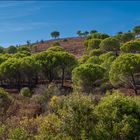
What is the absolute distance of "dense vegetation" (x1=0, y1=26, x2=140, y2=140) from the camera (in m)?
31.8

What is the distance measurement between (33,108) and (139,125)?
31.2m

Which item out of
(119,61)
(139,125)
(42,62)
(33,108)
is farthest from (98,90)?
(139,125)

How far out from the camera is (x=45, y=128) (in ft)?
106

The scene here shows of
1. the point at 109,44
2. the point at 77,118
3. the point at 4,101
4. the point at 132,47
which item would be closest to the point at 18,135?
the point at 77,118

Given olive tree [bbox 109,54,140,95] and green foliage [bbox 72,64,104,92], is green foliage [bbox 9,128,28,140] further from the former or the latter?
green foliage [bbox 72,64,104,92]

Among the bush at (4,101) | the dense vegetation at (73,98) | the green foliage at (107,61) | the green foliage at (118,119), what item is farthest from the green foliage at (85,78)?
the green foliage at (118,119)

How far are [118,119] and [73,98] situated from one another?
192 inches

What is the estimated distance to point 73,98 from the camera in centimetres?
3159

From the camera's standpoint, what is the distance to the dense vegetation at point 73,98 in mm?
31781

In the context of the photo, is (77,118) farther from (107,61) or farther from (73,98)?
(107,61)

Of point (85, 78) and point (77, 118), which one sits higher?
point (85, 78)

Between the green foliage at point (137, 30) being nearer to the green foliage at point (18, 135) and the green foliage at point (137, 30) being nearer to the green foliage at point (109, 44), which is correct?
the green foliage at point (109, 44)

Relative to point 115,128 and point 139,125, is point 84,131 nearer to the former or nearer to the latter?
point 115,128

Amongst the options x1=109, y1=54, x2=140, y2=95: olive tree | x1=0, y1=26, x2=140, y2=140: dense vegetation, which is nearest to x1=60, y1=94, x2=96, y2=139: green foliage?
x1=0, y1=26, x2=140, y2=140: dense vegetation
